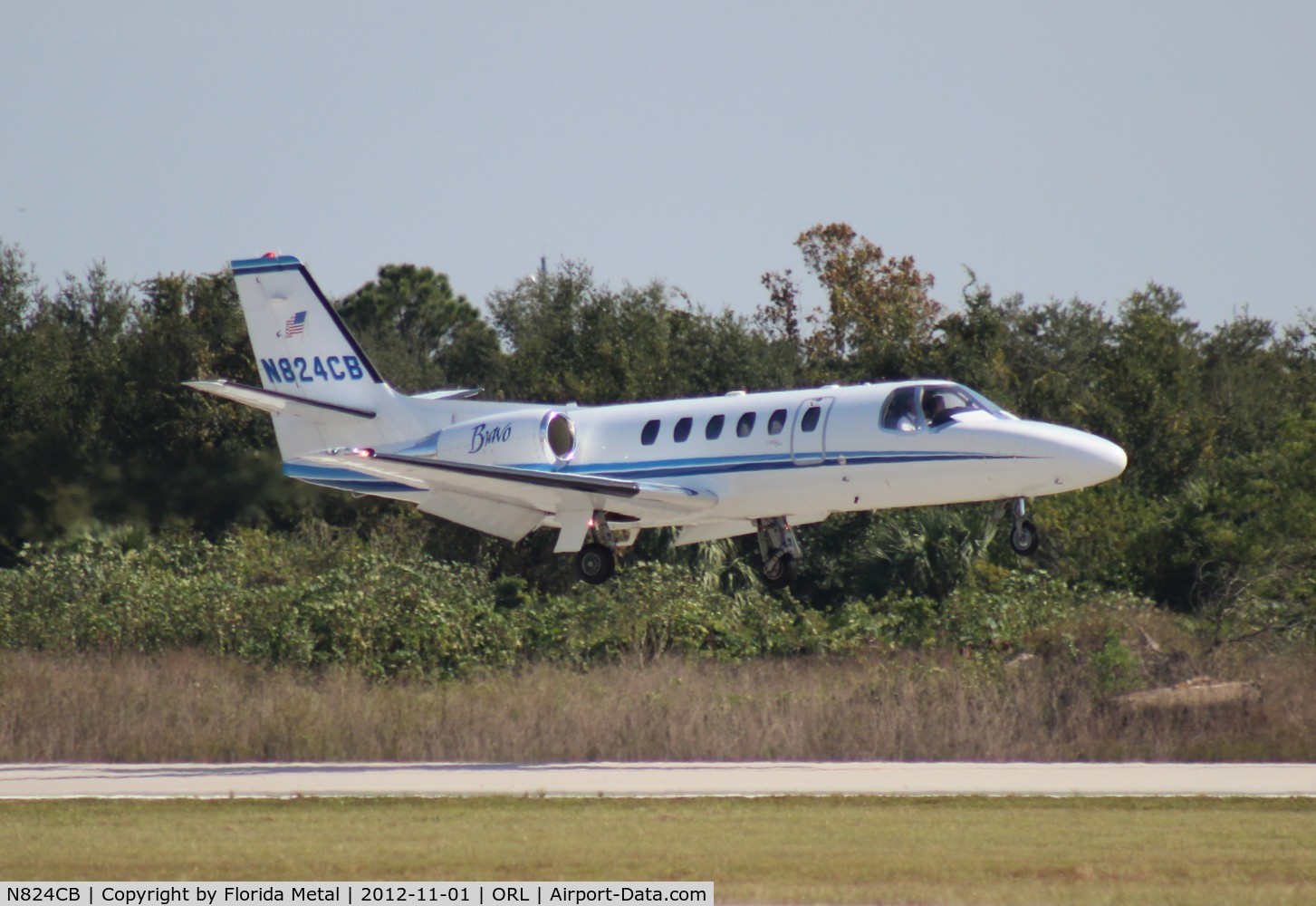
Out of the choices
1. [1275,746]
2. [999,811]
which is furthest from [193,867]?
[1275,746]

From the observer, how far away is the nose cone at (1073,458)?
831 inches

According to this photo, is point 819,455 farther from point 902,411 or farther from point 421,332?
point 421,332

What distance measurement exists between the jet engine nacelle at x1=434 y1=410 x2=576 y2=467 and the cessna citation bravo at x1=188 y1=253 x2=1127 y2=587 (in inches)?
0.8

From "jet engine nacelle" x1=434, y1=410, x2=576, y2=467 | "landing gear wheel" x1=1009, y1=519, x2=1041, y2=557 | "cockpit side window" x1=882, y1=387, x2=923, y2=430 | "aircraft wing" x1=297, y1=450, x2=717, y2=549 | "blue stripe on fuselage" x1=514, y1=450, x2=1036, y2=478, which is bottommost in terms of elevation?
"landing gear wheel" x1=1009, y1=519, x2=1041, y2=557

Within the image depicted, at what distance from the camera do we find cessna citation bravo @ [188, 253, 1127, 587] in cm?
2197

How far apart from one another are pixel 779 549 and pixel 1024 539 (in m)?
4.11

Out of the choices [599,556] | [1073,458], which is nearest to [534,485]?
[599,556]

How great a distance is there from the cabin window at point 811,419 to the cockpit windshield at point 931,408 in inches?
36.4

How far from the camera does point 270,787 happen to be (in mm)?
20984

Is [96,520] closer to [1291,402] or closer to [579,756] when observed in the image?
[579,756]

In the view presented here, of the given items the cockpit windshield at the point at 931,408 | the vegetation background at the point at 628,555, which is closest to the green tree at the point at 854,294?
the vegetation background at the point at 628,555

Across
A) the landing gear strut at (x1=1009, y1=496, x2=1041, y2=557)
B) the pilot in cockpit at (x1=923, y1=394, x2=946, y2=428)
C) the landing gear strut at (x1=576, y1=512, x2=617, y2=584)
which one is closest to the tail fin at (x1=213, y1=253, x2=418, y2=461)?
the landing gear strut at (x1=576, y1=512, x2=617, y2=584)

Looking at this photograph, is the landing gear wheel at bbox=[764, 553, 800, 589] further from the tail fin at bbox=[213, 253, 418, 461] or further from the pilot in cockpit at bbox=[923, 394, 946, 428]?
the tail fin at bbox=[213, 253, 418, 461]

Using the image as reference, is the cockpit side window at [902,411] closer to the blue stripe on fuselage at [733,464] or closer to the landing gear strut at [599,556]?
the blue stripe on fuselage at [733,464]
